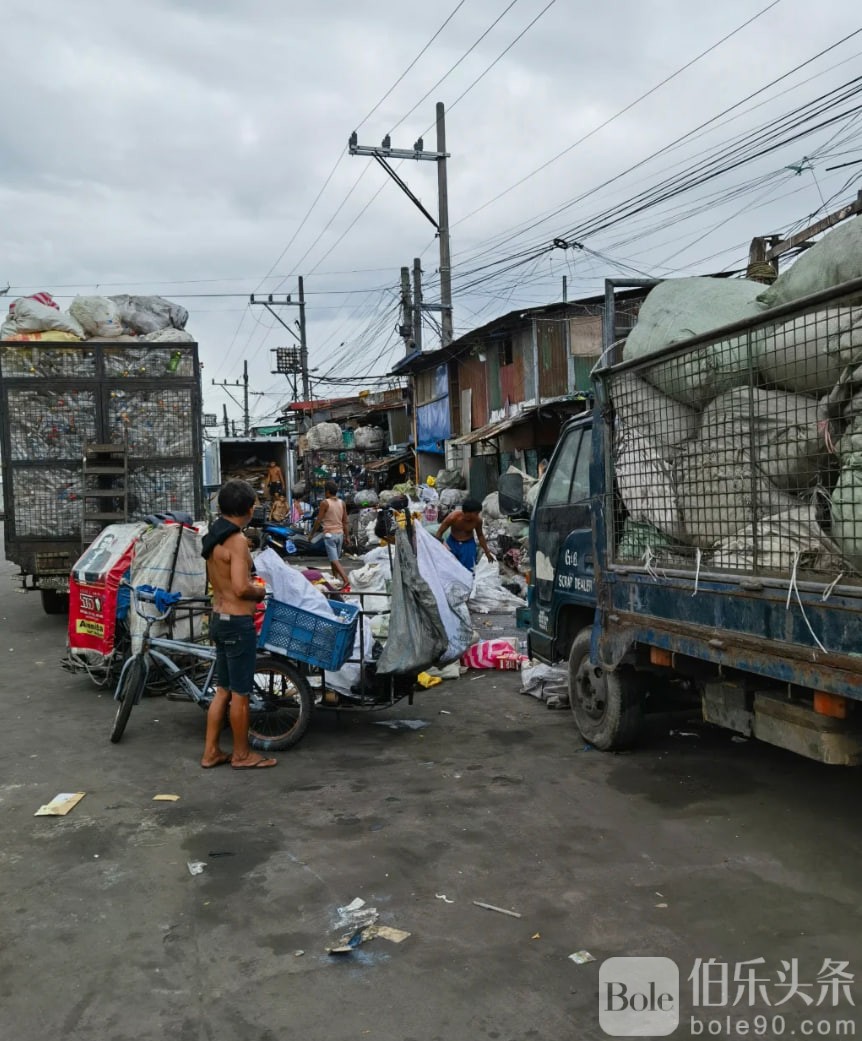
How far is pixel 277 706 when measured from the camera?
601 centimetres

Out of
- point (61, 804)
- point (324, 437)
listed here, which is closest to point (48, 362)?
point (61, 804)

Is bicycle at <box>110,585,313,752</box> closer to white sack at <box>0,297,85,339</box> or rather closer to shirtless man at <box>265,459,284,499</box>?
white sack at <box>0,297,85,339</box>

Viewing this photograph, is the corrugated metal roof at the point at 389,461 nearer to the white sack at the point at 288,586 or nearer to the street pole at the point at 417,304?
the street pole at the point at 417,304

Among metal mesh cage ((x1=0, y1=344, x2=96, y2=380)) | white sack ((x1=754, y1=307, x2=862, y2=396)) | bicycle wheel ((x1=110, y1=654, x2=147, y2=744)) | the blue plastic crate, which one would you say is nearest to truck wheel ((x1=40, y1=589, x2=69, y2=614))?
metal mesh cage ((x1=0, y1=344, x2=96, y2=380))

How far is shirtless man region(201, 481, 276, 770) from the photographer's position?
18.0ft

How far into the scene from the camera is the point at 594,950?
326cm

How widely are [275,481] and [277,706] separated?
55.0ft

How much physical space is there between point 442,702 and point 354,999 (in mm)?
4350

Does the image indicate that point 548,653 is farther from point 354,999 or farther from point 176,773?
point 354,999

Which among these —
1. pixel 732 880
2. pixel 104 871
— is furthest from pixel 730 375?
pixel 104 871

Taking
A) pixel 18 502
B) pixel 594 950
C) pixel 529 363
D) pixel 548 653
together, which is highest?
pixel 529 363

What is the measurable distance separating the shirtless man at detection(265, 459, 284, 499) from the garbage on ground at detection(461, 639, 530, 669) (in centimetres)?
1413

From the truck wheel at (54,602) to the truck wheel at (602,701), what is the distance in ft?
26.7

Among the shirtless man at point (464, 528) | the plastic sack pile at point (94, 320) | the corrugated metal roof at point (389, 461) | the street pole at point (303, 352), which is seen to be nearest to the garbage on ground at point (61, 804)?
the shirtless man at point (464, 528)
